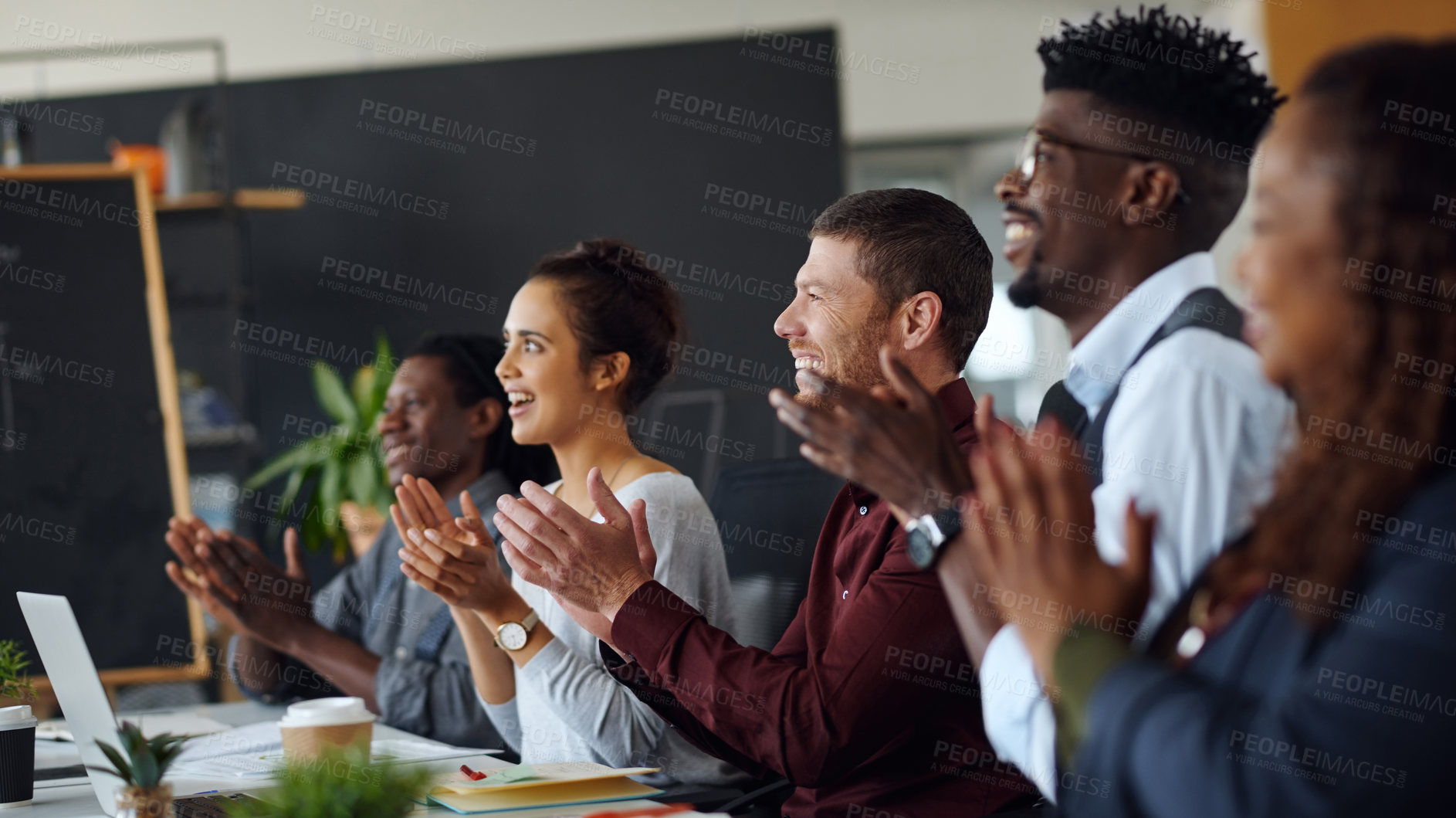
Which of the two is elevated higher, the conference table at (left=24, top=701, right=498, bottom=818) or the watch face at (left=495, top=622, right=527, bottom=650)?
the watch face at (left=495, top=622, right=527, bottom=650)

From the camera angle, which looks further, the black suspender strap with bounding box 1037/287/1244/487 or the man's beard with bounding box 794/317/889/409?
the man's beard with bounding box 794/317/889/409

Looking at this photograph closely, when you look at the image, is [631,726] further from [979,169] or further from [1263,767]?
[979,169]

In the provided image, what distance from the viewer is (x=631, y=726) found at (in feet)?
6.33

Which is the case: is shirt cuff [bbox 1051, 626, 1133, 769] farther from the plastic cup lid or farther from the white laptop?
the white laptop

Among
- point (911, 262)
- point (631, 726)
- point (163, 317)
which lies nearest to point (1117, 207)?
point (911, 262)

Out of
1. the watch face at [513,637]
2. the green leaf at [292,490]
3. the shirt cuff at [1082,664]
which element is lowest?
the watch face at [513,637]

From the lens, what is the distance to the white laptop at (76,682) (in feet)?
4.84

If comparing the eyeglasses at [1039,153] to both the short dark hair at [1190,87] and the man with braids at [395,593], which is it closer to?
the short dark hair at [1190,87]

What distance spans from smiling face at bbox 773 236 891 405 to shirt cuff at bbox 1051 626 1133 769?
2.96ft

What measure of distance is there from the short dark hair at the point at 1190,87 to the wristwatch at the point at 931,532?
641 millimetres

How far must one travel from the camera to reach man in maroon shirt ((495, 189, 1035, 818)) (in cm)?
156

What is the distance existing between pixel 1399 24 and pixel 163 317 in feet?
15.0

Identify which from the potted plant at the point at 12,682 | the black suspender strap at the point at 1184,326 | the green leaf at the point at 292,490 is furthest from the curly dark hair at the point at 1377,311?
the green leaf at the point at 292,490

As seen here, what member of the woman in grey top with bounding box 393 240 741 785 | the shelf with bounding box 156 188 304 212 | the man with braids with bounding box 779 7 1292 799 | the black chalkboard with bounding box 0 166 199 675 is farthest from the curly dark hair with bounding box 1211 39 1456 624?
the shelf with bounding box 156 188 304 212
